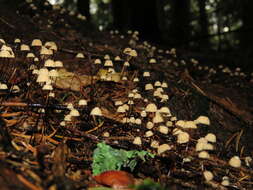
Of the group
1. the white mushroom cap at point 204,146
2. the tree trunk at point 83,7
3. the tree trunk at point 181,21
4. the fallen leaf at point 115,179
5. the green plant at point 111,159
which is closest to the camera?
the fallen leaf at point 115,179

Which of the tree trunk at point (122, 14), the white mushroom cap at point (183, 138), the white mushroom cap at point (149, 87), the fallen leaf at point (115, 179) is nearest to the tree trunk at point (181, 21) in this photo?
the tree trunk at point (122, 14)

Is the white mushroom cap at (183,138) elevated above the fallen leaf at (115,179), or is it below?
above

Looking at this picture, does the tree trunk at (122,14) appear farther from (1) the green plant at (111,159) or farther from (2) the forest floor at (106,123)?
(1) the green plant at (111,159)

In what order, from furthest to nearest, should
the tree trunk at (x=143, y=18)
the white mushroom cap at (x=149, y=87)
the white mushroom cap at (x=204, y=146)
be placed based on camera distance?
the tree trunk at (x=143, y=18)
the white mushroom cap at (x=149, y=87)
the white mushroom cap at (x=204, y=146)

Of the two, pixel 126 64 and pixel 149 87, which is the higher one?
pixel 126 64

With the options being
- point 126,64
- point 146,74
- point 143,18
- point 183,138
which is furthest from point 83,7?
point 183,138

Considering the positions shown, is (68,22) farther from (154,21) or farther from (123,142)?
(123,142)

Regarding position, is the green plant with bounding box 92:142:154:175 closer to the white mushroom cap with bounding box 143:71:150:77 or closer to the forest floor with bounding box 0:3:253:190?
the forest floor with bounding box 0:3:253:190

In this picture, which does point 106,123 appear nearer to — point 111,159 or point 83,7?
point 111,159
